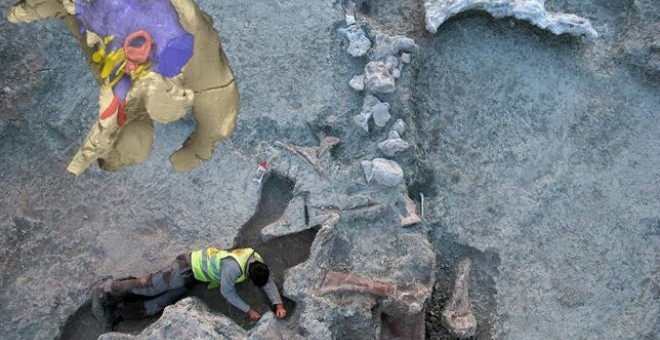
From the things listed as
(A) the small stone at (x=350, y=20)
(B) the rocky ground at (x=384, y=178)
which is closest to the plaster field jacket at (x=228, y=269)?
(B) the rocky ground at (x=384, y=178)

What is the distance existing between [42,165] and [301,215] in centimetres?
148

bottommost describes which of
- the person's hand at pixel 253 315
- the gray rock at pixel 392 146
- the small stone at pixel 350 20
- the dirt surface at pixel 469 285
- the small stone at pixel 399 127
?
the dirt surface at pixel 469 285

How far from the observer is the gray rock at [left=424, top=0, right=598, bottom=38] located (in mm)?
4223

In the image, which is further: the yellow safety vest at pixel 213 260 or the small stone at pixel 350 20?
the small stone at pixel 350 20

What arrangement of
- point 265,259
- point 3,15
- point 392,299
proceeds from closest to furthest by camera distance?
point 392,299 → point 265,259 → point 3,15

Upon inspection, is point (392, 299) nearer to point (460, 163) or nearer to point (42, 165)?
point (460, 163)

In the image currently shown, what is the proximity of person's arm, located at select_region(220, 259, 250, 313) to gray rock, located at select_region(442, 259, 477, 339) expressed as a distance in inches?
41.1

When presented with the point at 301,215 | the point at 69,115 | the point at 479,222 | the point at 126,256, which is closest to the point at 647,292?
the point at 479,222

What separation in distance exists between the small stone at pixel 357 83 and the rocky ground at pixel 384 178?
0.5 inches

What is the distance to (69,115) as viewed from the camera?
4332 mm

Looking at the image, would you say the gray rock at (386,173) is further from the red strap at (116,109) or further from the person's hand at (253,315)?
the red strap at (116,109)

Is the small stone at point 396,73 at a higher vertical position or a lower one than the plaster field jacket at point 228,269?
higher

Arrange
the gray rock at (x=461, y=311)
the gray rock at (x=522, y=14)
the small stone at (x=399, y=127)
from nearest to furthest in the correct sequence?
1. the gray rock at (x=461, y=311)
2. the small stone at (x=399, y=127)
3. the gray rock at (x=522, y=14)

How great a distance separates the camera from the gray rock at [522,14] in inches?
166
